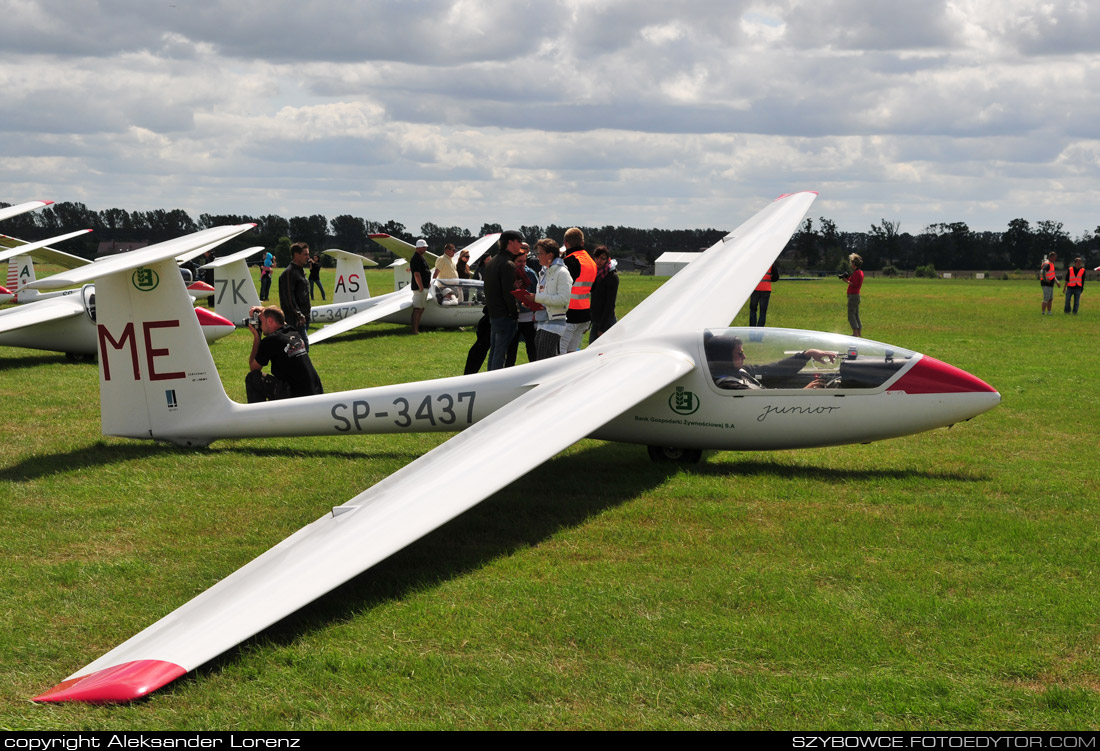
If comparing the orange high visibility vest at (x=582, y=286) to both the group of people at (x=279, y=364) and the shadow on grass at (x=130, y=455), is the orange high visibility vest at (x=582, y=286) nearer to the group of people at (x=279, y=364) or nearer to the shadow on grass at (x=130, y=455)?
the shadow on grass at (x=130, y=455)

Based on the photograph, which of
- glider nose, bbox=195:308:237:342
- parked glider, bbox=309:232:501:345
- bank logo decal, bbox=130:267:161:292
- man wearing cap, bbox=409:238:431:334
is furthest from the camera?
parked glider, bbox=309:232:501:345

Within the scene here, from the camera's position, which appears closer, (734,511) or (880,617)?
(880,617)

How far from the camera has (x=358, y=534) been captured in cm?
520

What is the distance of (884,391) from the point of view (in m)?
8.15

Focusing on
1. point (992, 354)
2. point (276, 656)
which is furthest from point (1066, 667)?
point (992, 354)

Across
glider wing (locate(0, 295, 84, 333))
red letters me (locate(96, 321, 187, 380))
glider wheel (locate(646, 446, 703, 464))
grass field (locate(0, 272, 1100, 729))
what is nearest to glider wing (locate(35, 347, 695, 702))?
grass field (locate(0, 272, 1100, 729))

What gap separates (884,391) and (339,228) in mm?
127180

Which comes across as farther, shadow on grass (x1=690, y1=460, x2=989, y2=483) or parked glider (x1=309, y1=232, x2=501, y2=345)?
parked glider (x1=309, y1=232, x2=501, y2=345)

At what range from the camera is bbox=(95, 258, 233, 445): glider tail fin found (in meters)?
8.67

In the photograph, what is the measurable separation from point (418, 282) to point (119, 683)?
1764 cm

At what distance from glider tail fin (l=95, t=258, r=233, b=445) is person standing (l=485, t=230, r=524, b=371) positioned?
11.9 ft

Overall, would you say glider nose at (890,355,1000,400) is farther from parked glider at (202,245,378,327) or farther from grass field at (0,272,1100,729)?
parked glider at (202,245,378,327)

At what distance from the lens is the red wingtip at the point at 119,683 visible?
4.08m
